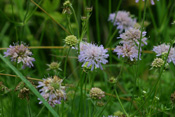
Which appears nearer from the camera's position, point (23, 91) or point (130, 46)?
point (23, 91)

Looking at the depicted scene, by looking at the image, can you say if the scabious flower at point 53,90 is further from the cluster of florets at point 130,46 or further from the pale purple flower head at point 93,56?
the cluster of florets at point 130,46

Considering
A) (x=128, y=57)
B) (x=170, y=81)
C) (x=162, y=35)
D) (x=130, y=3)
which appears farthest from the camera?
(x=130, y=3)

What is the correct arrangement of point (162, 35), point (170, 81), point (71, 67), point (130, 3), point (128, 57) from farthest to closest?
point (130, 3) < point (71, 67) < point (162, 35) < point (170, 81) < point (128, 57)

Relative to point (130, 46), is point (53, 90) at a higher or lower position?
lower

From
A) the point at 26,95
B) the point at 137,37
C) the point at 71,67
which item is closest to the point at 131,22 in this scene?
the point at 137,37

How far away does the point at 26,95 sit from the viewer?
94cm

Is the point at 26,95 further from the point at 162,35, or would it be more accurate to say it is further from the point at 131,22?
the point at 162,35

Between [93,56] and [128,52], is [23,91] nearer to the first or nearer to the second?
[93,56]

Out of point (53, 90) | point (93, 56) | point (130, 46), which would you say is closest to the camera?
point (53, 90)

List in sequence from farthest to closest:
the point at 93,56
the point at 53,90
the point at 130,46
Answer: the point at 130,46, the point at 93,56, the point at 53,90

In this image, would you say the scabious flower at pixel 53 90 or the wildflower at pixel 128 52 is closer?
the scabious flower at pixel 53 90

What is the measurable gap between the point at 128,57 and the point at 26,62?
367 millimetres

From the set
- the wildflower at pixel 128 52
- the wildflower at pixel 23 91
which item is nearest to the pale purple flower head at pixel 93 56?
the wildflower at pixel 128 52

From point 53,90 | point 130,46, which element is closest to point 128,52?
point 130,46
